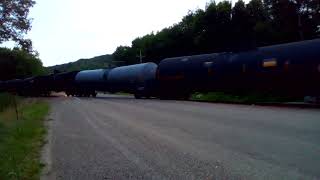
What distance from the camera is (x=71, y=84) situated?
200 feet

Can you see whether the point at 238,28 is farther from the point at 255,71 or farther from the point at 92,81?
the point at 255,71

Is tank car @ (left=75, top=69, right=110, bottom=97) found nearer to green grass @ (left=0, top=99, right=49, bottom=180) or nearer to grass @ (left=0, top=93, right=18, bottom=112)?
grass @ (left=0, top=93, right=18, bottom=112)

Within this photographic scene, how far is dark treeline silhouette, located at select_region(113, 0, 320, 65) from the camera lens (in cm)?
4769

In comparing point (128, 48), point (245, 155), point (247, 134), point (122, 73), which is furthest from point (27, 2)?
point (128, 48)

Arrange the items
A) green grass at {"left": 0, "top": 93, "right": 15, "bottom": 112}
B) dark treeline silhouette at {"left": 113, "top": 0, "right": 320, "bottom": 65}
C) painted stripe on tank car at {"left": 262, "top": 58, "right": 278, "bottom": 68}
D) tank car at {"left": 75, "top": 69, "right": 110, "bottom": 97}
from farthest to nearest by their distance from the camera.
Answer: tank car at {"left": 75, "top": 69, "right": 110, "bottom": 97} → dark treeline silhouette at {"left": 113, "top": 0, "right": 320, "bottom": 65} → green grass at {"left": 0, "top": 93, "right": 15, "bottom": 112} → painted stripe on tank car at {"left": 262, "top": 58, "right": 278, "bottom": 68}

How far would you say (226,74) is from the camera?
30.9 m

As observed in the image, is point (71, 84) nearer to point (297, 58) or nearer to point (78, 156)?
point (297, 58)

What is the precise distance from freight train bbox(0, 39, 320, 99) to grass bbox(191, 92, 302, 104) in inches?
17.9

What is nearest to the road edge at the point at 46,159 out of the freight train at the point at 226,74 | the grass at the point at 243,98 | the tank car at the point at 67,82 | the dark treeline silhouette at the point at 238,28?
the freight train at the point at 226,74

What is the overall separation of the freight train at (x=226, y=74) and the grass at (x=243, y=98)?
455 mm

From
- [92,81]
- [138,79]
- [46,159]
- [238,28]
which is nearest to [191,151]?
[46,159]

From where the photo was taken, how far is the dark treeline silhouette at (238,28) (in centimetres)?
4769

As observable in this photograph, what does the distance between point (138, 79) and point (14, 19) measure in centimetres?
1343

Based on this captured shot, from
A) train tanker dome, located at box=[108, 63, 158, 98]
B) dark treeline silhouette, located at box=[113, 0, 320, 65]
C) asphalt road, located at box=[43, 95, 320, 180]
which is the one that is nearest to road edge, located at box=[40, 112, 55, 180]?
asphalt road, located at box=[43, 95, 320, 180]
